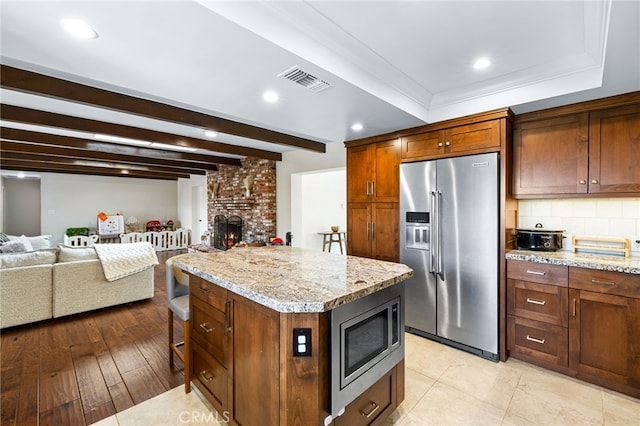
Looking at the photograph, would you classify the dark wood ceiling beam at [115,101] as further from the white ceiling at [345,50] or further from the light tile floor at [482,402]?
the light tile floor at [482,402]

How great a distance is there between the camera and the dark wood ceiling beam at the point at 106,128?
3129 mm

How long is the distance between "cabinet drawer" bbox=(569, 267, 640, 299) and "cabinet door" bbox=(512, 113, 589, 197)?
0.72 metres

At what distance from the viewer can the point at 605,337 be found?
88.0 inches

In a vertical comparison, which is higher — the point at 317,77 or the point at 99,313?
the point at 317,77

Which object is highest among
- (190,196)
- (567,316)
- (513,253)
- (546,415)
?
(190,196)

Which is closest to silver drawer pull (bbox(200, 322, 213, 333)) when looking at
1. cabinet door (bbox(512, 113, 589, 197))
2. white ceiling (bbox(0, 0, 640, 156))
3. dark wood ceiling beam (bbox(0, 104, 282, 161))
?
white ceiling (bbox(0, 0, 640, 156))

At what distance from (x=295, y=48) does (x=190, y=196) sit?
9.02 meters

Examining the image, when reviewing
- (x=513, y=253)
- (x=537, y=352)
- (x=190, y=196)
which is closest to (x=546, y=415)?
(x=537, y=352)

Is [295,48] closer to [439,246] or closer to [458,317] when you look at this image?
[439,246]

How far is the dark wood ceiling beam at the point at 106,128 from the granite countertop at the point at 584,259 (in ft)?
14.5

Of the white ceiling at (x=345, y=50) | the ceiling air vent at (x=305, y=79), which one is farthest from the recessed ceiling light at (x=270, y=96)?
the ceiling air vent at (x=305, y=79)

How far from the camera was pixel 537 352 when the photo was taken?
8.39ft

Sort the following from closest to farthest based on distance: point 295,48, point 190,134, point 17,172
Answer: point 295,48
point 190,134
point 17,172

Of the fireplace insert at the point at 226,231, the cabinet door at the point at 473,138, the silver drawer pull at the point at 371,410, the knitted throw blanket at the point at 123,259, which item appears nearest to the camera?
the silver drawer pull at the point at 371,410
